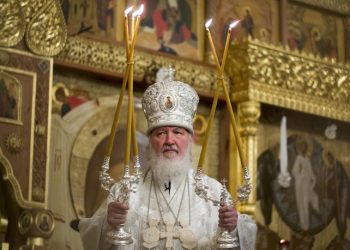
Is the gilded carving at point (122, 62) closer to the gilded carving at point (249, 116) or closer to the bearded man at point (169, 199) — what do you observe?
the gilded carving at point (249, 116)

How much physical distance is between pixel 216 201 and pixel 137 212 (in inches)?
31.9

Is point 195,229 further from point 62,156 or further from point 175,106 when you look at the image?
point 62,156

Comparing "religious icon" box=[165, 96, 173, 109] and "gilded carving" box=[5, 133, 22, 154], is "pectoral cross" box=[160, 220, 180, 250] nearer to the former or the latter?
"religious icon" box=[165, 96, 173, 109]

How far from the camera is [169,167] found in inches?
281

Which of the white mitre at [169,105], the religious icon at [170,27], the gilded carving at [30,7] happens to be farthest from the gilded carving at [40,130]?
the religious icon at [170,27]

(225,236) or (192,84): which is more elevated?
(192,84)

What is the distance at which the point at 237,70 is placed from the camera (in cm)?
1085

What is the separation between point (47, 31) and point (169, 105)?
210cm

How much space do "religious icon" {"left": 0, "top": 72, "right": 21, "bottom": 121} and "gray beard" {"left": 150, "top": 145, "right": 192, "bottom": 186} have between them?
180 centimetres

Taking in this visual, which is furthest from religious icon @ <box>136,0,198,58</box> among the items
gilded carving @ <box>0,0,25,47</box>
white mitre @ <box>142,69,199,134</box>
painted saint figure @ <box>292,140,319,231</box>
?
white mitre @ <box>142,69,199,134</box>

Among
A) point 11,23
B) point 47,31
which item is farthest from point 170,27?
point 11,23

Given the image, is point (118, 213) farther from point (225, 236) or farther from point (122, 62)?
point (122, 62)

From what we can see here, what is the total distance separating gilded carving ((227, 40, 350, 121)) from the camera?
1077cm

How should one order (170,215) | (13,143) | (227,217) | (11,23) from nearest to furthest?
(227,217) → (170,215) → (13,143) → (11,23)
